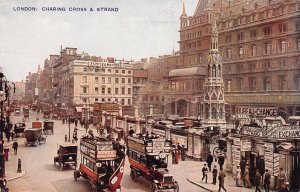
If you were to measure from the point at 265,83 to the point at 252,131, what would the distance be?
18505 mm

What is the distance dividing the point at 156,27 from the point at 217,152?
776 cm

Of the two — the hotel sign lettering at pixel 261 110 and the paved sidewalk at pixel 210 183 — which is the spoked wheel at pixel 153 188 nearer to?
the paved sidewalk at pixel 210 183

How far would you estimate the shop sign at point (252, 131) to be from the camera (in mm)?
15539

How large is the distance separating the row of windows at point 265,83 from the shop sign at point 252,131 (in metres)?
13.3

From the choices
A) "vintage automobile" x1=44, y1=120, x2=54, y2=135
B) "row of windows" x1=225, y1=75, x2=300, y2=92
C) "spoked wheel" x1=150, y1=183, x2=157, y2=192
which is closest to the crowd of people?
"spoked wheel" x1=150, y1=183, x2=157, y2=192

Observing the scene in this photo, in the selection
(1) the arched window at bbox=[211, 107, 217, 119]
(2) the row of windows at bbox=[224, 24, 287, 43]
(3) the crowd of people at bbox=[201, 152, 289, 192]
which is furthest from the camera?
(2) the row of windows at bbox=[224, 24, 287, 43]

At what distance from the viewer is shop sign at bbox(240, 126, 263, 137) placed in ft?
51.0

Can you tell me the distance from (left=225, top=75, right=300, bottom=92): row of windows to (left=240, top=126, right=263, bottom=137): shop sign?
1332 centimetres

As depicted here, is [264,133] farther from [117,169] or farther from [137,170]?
[117,169]

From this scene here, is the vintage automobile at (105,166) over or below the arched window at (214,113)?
below

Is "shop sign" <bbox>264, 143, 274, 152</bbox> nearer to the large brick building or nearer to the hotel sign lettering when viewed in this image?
the large brick building

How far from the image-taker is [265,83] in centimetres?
3319

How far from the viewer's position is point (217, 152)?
65.0 feet

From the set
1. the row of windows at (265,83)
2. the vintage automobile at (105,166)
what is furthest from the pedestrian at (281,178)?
the row of windows at (265,83)
